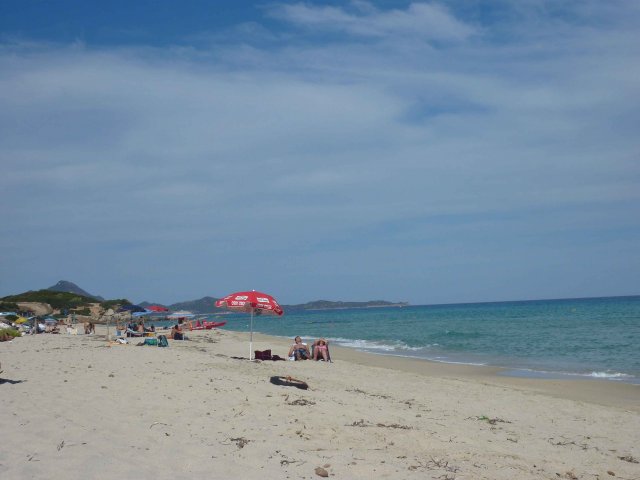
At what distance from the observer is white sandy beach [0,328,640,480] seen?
589 centimetres

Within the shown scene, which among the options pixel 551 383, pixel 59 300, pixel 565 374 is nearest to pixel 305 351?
pixel 551 383

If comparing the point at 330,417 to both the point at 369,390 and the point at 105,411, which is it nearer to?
the point at 105,411

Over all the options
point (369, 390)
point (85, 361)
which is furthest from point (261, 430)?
point (85, 361)

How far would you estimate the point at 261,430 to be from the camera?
7316 millimetres

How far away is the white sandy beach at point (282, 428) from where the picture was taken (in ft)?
19.3

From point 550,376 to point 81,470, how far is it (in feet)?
52.1

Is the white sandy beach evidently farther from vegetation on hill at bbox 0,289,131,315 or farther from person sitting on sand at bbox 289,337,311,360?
vegetation on hill at bbox 0,289,131,315

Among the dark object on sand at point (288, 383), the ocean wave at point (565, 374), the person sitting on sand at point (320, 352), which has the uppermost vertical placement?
the dark object on sand at point (288, 383)

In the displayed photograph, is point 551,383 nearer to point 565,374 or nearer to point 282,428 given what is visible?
point 565,374

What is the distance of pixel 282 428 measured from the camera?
295 inches

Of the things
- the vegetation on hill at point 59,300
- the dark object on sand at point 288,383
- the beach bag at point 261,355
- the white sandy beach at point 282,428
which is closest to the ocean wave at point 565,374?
the white sandy beach at point 282,428

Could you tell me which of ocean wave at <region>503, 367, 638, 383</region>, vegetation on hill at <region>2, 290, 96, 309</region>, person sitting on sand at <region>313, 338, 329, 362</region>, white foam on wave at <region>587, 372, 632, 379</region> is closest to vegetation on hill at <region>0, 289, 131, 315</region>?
vegetation on hill at <region>2, 290, 96, 309</region>

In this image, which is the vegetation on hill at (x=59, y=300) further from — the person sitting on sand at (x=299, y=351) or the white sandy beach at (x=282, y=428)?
the white sandy beach at (x=282, y=428)

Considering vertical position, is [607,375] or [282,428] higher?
[282,428]
